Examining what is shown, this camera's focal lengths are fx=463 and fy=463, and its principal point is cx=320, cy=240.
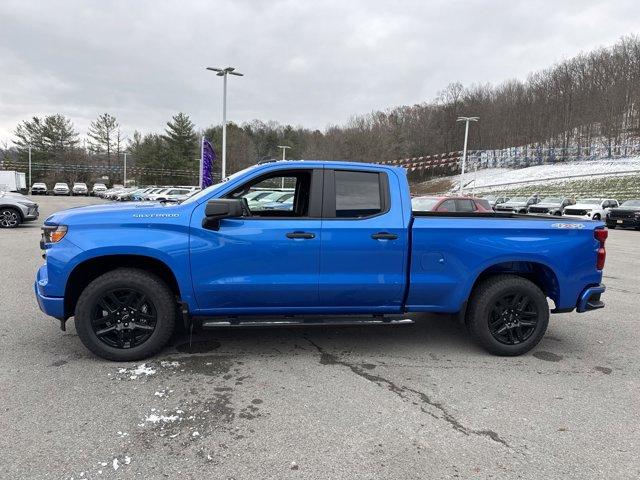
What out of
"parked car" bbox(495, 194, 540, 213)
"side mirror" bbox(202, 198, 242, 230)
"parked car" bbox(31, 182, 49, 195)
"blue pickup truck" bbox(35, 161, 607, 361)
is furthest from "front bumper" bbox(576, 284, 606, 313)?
"parked car" bbox(31, 182, 49, 195)

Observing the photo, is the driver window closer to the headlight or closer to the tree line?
the headlight

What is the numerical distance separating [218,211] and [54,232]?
1.48 metres

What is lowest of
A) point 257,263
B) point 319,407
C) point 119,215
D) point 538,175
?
point 319,407

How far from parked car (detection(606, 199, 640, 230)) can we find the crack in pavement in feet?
81.3

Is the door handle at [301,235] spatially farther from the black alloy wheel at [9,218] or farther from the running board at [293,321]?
the black alloy wheel at [9,218]

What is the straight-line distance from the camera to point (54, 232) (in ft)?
13.1

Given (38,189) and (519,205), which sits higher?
(38,189)

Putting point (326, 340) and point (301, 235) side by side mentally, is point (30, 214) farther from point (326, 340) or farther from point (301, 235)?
point (301, 235)

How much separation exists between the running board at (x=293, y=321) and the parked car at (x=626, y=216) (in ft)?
80.3

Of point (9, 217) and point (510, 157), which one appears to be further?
point (510, 157)

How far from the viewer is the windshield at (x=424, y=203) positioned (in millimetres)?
13867

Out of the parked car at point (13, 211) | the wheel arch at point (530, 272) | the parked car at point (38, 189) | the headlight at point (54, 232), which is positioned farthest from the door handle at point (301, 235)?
the parked car at point (38, 189)

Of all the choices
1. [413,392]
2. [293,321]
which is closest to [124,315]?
[293,321]

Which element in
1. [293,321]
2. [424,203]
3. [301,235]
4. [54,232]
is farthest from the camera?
[424,203]
